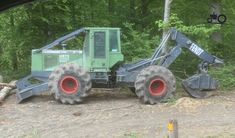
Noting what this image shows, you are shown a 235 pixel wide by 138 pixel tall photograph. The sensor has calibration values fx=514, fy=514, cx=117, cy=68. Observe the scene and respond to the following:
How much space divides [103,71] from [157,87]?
168 cm

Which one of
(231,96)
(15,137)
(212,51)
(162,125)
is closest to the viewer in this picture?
(15,137)

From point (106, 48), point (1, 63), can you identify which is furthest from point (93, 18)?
point (106, 48)

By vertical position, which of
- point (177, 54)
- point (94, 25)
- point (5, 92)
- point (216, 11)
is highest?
point (216, 11)

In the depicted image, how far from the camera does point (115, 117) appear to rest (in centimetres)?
1258

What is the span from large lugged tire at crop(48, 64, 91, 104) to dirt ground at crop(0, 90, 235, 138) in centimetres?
27

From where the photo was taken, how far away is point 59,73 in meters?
14.7

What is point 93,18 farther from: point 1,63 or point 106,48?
point 106,48

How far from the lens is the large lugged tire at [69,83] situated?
48.2 ft

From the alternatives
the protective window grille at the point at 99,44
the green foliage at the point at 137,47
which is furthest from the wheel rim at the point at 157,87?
the green foliage at the point at 137,47

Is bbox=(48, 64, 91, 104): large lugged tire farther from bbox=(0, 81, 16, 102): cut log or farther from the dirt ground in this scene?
bbox=(0, 81, 16, 102): cut log

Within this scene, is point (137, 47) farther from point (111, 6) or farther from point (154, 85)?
point (111, 6)

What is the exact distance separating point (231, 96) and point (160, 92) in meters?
2.15

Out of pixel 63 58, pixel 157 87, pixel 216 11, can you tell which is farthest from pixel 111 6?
pixel 157 87

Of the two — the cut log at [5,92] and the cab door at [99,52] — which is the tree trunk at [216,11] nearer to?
the cab door at [99,52]
